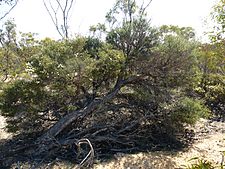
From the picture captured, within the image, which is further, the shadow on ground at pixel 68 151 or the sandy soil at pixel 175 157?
the shadow on ground at pixel 68 151

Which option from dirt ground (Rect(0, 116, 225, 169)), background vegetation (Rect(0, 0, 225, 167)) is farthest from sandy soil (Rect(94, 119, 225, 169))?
background vegetation (Rect(0, 0, 225, 167))

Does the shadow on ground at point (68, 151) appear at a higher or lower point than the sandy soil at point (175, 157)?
higher

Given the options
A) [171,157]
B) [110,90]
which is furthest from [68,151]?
[171,157]

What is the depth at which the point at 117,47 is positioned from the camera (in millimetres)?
6543

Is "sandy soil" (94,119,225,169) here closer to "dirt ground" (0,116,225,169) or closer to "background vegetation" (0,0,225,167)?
"dirt ground" (0,116,225,169)

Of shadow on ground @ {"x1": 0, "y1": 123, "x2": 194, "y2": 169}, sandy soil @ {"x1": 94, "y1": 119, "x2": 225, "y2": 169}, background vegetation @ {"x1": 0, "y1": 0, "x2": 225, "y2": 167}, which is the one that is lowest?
sandy soil @ {"x1": 94, "y1": 119, "x2": 225, "y2": 169}

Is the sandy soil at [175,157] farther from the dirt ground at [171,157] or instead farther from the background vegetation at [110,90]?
the background vegetation at [110,90]

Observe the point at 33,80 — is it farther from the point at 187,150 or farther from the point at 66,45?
the point at 187,150

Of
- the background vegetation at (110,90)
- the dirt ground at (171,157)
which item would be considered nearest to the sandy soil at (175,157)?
the dirt ground at (171,157)

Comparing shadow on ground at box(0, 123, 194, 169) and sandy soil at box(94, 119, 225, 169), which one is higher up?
shadow on ground at box(0, 123, 194, 169)

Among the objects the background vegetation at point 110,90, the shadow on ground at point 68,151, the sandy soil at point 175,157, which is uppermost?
the background vegetation at point 110,90

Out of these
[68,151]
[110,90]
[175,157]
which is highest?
[110,90]

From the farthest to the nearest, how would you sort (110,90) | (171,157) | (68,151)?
(110,90), (68,151), (171,157)

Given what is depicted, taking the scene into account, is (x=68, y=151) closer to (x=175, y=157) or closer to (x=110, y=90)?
(x=110, y=90)
